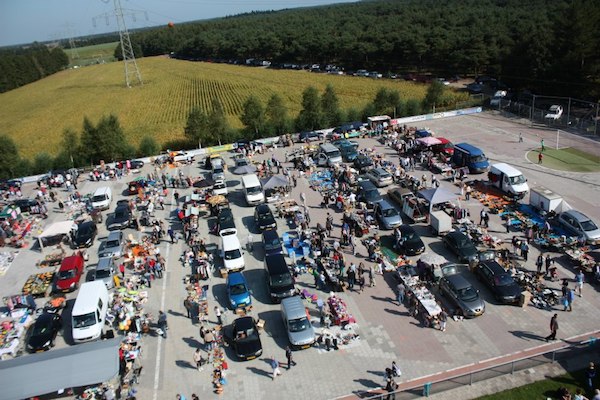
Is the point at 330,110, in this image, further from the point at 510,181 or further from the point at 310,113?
the point at 510,181

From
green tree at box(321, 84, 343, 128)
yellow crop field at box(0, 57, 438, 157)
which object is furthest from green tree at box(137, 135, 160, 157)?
green tree at box(321, 84, 343, 128)

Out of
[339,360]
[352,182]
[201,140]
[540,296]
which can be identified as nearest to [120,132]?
[201,140]

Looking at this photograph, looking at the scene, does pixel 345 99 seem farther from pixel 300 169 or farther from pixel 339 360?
pixel 339 360

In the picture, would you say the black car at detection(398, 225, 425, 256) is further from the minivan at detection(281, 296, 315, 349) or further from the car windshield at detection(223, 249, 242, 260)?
the car windshield at detection(223, 249, 242, 260)

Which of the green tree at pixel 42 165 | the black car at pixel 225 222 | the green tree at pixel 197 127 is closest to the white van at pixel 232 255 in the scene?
the black car at pixel 225 222

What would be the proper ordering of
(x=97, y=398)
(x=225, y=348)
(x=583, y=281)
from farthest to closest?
(x=583, y=281) → (x=225, y=348) → (x=97, y=398)

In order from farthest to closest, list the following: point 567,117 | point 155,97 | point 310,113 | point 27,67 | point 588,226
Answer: point 27,67
point 155,97
point 310,113
point 567,117
point 588,226

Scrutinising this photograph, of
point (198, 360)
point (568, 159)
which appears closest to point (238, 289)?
point (198, 360)
